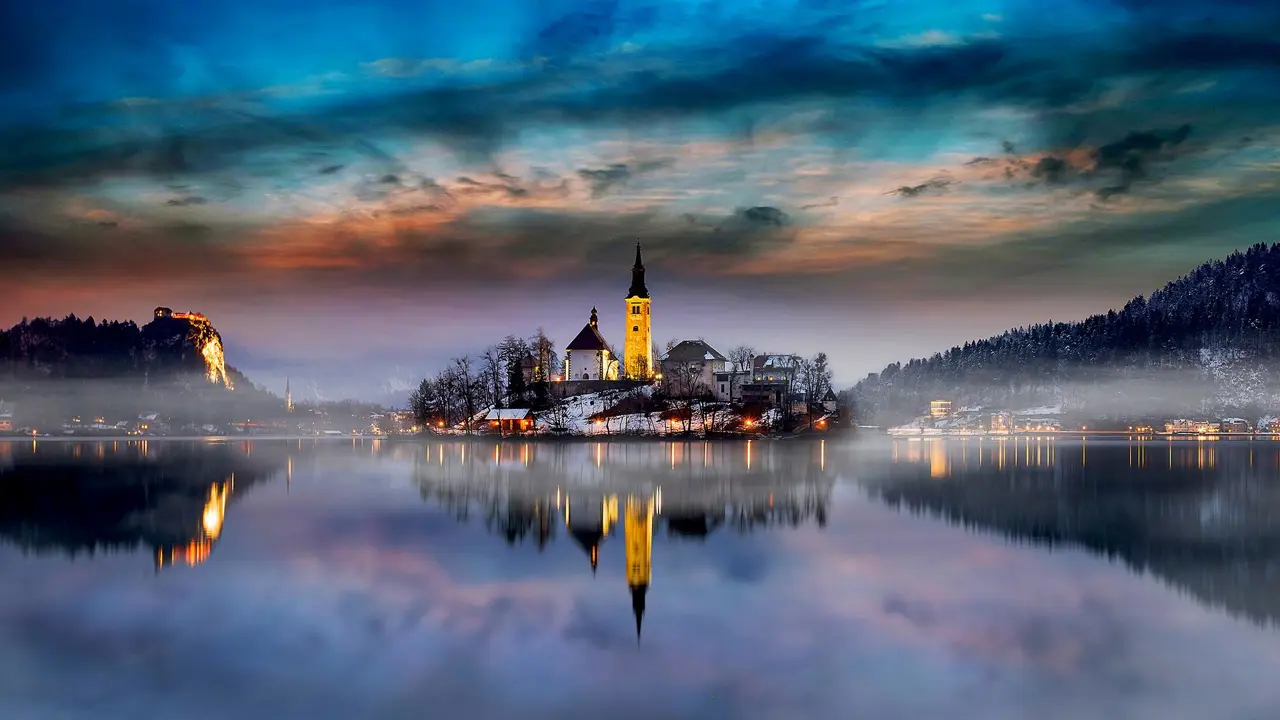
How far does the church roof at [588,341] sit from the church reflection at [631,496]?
7598 cm

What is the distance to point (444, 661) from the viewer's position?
65.4 feet

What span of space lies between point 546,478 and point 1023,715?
52.5 m

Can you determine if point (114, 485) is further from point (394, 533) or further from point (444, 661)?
point (444, 661)

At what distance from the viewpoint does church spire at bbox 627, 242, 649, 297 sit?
184m

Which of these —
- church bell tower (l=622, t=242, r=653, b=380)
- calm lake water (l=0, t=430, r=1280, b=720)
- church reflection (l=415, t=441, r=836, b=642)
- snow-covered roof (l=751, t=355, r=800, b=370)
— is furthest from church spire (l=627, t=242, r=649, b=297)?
calm lake water (l=0, t=430, r=1280, b=720)

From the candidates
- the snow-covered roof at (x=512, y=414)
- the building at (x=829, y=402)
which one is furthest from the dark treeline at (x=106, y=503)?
the building at (x=829, y=402)

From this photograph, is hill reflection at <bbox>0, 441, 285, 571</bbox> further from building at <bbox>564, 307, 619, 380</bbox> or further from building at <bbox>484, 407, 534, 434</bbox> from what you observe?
building at <bbox>564, 307, 619, 380</bbox>

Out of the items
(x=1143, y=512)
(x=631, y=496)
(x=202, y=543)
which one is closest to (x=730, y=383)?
(x=631, y=496)

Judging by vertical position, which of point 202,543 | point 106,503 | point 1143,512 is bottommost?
point 1143,512

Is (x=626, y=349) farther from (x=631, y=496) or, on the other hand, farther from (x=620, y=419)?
(x=631, y=496)

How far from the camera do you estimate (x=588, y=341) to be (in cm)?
17438

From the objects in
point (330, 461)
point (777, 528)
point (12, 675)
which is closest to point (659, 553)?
point (777, 528)

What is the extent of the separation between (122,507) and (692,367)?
121665mm

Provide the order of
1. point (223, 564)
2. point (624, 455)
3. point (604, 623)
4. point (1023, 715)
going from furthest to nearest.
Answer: point (624, 455) < point (223, 564) < point (604, 623) < point (1023, 715)
